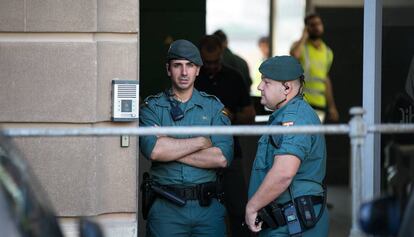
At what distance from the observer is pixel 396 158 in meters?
5.57

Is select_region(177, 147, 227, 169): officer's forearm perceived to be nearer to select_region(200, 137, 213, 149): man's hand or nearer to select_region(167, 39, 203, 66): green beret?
select_region(200, 137, 213, 149): man's hand

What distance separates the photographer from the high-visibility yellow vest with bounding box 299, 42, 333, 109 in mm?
14141

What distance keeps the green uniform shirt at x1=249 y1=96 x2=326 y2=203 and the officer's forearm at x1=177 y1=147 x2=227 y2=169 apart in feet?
1.55

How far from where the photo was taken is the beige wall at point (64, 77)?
736cm

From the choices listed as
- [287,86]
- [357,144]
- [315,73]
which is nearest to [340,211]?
[315,73]

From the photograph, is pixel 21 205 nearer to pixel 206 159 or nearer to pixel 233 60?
pixel 206 159

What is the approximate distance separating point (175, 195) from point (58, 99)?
3.11 ft

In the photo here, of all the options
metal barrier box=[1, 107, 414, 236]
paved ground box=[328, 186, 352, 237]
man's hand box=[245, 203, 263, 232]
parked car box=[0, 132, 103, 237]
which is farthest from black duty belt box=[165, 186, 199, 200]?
paved ground box=[328, 186, 352, 237]

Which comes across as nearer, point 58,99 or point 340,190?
point 58,99

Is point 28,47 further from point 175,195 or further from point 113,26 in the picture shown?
point 175,195

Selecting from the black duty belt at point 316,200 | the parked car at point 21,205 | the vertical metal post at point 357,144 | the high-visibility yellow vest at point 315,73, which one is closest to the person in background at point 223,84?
the black duty belt at point 316,200

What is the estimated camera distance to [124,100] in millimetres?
7410

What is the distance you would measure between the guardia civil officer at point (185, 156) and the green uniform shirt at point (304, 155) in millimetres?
518

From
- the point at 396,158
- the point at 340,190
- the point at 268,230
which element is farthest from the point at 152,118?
the point at 340,190
